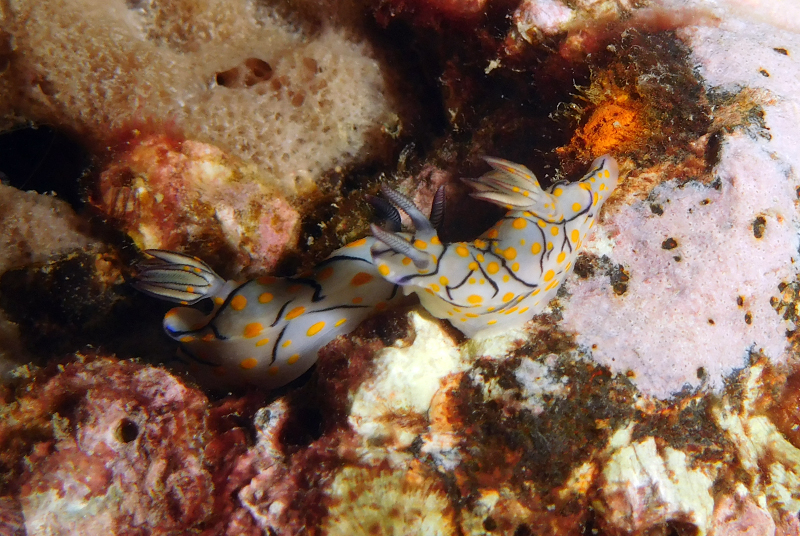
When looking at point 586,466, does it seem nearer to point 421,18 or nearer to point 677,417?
point 677,417

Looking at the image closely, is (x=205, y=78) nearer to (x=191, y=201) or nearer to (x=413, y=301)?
(x=191, y=201)

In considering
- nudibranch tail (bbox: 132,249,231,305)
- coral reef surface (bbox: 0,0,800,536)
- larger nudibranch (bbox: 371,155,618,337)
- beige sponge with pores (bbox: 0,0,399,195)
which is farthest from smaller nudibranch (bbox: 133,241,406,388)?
beige sponge with pores (bbox: 0,0,399,195)

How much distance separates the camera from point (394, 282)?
8.14 feet

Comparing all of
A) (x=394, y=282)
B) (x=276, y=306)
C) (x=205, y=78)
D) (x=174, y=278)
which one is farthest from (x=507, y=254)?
(x=205, y=78)

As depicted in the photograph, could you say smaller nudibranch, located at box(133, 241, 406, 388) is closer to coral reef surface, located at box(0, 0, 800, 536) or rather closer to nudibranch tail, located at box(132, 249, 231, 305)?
nudibranch tail, located at box(132, 249, 231, 305)

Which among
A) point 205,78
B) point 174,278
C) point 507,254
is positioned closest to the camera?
point 507,254

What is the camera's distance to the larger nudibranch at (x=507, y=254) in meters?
2.49

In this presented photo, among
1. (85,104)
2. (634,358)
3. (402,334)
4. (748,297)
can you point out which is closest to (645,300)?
(634,358)

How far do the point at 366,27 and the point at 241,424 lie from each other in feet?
9.59

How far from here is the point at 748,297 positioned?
8.91ft

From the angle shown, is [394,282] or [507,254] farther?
[507,254]

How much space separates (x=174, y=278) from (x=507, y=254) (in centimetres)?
201

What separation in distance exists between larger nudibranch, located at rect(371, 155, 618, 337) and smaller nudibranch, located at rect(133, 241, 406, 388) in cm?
40

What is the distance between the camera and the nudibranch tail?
106 inches
